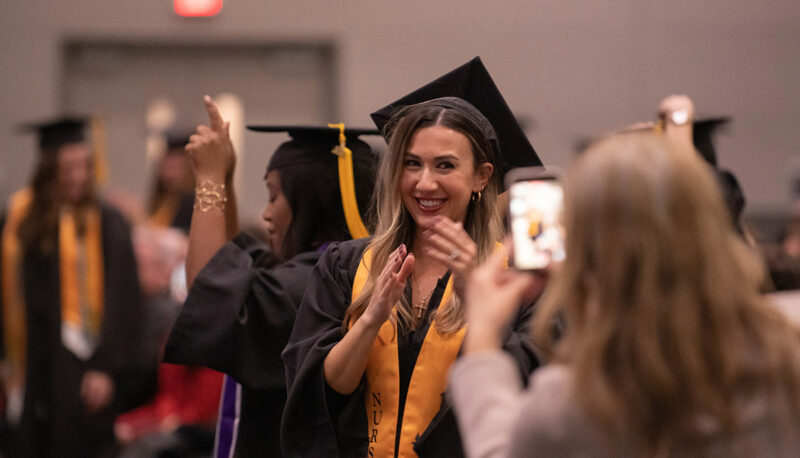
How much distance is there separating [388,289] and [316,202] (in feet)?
3.21

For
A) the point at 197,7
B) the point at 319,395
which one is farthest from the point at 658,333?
the point at 197,7

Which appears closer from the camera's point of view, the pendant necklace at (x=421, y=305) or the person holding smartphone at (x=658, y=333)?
the person holding smartphone at (x=658, y=333)

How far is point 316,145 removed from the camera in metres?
3.28

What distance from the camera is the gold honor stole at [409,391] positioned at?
7.95 feet

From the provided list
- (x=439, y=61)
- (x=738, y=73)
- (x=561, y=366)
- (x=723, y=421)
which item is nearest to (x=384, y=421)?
(x=561, y=366)

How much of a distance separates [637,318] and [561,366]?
0.50ft

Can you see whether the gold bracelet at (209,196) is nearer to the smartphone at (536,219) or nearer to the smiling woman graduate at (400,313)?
the smiling woman graduate at (400,313)

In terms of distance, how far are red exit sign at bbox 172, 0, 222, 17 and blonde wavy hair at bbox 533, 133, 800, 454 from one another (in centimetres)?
717

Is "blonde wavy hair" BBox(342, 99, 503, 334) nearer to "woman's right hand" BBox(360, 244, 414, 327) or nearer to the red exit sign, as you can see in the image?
"woman's right hand" BBox(360, 244, 414, 327)

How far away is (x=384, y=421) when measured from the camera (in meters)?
2.44

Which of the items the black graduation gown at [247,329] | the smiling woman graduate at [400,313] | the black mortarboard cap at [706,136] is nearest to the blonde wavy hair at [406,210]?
the smiling woman graduate at [400,313]

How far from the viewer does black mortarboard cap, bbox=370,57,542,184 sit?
9.06 feet

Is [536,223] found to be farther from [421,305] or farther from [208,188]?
[208,188]

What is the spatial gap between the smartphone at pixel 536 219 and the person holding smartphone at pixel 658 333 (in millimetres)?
227
